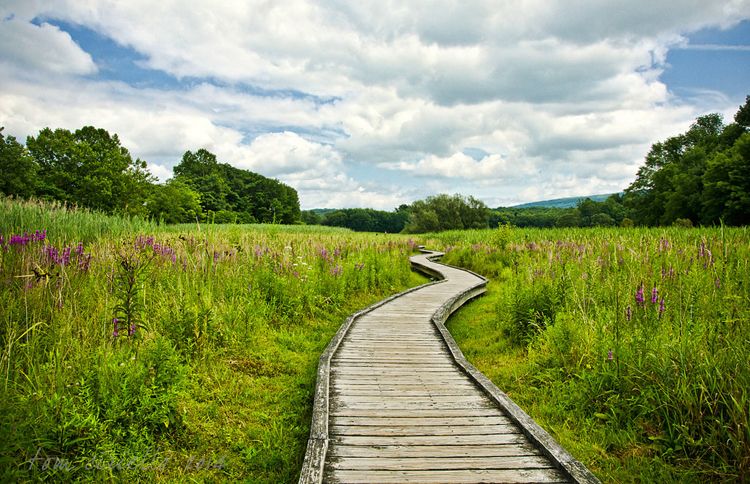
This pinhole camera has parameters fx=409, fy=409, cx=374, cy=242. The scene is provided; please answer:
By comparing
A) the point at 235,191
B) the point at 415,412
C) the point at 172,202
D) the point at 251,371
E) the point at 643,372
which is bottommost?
the point at 251,371

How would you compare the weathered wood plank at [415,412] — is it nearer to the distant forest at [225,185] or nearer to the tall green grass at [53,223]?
the tall green grass at [53,223]

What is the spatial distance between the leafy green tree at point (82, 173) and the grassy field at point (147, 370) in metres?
31.7

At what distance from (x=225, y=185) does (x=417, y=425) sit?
2715 inches

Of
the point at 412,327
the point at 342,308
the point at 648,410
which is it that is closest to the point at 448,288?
the point at 342,308

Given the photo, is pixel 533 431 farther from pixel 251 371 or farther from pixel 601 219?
pixel 601 219

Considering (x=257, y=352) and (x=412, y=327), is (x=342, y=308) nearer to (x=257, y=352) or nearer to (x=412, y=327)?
(x=412, y=327)

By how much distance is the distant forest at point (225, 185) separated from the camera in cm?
3117

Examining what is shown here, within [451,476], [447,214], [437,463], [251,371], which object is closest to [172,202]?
[447,214]

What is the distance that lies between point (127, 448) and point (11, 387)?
3.59 feet

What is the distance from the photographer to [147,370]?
4.21 m

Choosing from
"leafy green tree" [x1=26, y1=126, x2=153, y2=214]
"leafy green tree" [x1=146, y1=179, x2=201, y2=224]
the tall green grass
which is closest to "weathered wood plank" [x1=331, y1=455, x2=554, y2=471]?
the tall green grass

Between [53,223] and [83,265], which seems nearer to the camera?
[83,265]

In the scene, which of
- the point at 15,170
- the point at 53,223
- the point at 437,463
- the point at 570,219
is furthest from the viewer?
the point at 570,219

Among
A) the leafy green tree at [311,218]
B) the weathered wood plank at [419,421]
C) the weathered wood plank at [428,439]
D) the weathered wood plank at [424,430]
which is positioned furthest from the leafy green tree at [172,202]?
the leafy green tree at [311,218]
